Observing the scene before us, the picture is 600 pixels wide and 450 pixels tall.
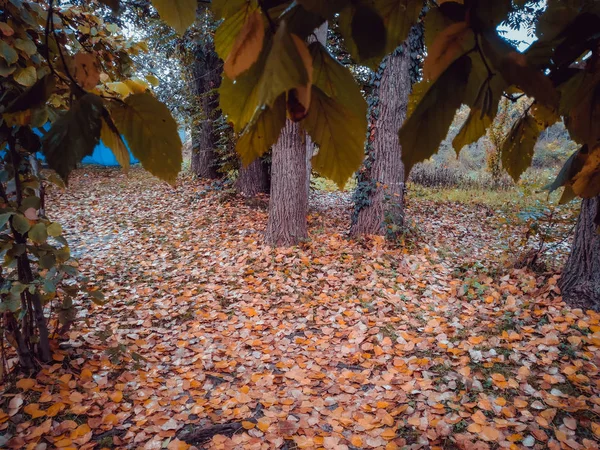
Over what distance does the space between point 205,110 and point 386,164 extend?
6.67m

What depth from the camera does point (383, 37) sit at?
54 centimetres

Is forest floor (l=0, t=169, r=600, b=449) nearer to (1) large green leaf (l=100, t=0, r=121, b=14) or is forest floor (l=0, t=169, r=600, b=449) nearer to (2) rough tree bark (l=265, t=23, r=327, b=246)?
(2) rough tree bark (l=265, t=23, r=327, b=246)

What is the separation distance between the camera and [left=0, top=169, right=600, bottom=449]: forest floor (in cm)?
238

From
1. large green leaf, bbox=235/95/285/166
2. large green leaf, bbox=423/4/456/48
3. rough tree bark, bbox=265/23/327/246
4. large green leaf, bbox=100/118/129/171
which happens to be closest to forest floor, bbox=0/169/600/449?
rough tree bark, bbox=265/23/327/246

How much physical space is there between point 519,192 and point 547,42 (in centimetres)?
1161

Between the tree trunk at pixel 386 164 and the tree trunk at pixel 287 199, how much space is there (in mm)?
1038

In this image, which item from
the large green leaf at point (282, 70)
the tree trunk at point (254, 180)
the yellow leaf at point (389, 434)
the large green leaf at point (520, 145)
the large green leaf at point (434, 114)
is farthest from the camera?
the tree trunk at point (254, 180)

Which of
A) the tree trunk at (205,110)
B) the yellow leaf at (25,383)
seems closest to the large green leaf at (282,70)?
the yellow leaf at (25,383)

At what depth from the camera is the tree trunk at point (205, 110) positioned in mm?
9867

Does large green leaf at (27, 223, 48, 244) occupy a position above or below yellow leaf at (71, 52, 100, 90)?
below

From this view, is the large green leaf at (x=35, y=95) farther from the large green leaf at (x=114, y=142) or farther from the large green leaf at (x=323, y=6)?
the large green leaf at (x=323, y=6)

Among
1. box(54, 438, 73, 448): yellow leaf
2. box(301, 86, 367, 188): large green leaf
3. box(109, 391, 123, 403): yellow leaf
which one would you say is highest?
box(301, 86, 367, 188): large green leaf

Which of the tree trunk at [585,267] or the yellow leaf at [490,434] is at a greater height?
the tree trunk at [585,267]

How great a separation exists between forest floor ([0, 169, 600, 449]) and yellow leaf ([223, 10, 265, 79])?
8.31ft
